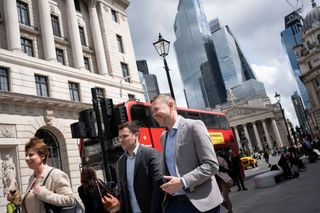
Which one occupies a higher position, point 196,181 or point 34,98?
point 34,98

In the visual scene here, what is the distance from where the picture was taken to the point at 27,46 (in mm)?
22875

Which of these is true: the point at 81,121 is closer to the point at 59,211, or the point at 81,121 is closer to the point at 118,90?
the point at 59,211

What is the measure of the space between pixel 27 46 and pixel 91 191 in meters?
20.6

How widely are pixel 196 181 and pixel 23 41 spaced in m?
23.0

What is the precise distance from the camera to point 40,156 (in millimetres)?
3355

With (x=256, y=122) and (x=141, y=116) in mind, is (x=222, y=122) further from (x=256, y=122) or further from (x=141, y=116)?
(x=256, y=122)

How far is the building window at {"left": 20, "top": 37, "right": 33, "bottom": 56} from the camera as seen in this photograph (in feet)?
73.6

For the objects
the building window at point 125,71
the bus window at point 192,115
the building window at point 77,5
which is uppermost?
the building window at point 77,5

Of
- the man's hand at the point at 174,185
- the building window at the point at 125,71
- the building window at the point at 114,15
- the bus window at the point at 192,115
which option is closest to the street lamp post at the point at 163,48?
the bus window at the point at 192,115

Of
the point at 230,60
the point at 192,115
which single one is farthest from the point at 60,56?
the point at 230,60

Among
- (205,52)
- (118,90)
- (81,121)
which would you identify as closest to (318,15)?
(205,52)

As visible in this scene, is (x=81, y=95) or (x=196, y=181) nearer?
(x=196, y=181)

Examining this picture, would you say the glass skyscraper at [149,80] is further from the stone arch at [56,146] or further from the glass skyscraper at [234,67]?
the stone arch at [56,146]

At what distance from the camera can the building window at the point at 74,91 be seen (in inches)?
952
